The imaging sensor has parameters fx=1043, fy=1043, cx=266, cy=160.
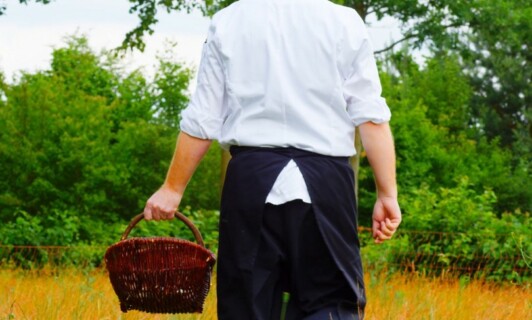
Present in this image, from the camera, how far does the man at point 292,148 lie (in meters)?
3.11

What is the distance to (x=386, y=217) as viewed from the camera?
3344mm

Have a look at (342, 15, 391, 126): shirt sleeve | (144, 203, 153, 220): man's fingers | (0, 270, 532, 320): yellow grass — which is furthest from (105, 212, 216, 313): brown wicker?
(0, 270, 532, 320): yellow grass

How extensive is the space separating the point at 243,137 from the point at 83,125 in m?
21.8

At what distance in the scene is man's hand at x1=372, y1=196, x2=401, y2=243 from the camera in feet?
10.8

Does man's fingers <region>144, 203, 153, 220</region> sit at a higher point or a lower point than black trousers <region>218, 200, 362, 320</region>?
higher

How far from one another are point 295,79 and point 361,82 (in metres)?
0.21

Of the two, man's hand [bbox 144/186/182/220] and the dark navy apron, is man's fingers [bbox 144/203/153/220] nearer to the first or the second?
man's hand [bbox 144/186/182/220]

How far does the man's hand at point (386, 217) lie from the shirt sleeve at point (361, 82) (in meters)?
0.28

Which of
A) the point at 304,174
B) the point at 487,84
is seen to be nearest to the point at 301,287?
the point at 304,174

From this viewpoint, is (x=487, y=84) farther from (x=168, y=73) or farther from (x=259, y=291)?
(x=259, y=291)

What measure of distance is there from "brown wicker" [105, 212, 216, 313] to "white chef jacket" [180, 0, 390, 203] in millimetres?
667

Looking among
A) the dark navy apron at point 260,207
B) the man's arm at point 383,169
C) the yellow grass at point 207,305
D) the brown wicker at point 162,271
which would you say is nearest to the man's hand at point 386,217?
the man's arm at point 383,169

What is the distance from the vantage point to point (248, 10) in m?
3.23

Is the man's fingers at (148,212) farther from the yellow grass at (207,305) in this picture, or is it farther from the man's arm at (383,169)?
the yellow grass at (207,305)
